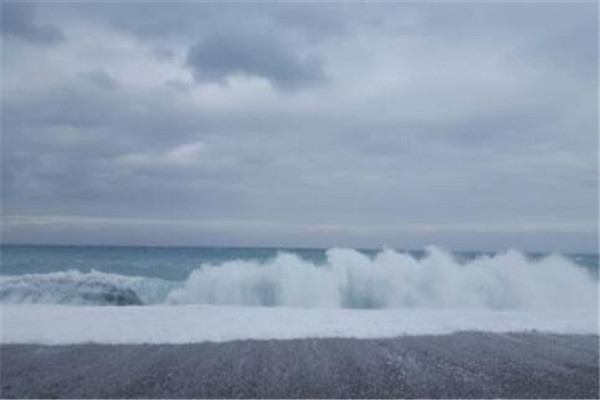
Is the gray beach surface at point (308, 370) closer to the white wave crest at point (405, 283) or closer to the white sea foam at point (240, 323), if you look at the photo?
the white sea foam at point (240, 323)

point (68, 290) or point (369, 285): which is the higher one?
point (369, 285)

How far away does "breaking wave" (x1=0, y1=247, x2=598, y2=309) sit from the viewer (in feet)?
71.1

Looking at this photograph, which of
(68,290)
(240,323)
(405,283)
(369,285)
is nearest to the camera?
(240,323)

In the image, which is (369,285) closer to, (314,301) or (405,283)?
(405,283)

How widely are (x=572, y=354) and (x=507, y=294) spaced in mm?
11576

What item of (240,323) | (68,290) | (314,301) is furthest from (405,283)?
(68,290)

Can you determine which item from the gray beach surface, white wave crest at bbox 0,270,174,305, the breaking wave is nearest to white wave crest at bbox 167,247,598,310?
the breaking wave

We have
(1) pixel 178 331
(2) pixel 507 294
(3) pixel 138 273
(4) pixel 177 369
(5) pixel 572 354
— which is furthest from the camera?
(3) pixel 138 273

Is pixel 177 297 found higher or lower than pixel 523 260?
lower

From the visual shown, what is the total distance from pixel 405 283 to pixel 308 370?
14.4 m

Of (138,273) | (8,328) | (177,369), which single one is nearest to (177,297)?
(8,328)

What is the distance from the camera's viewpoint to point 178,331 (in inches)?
510

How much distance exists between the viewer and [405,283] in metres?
23.2

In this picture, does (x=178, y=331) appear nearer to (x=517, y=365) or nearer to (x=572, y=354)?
(x=517, y=365)
